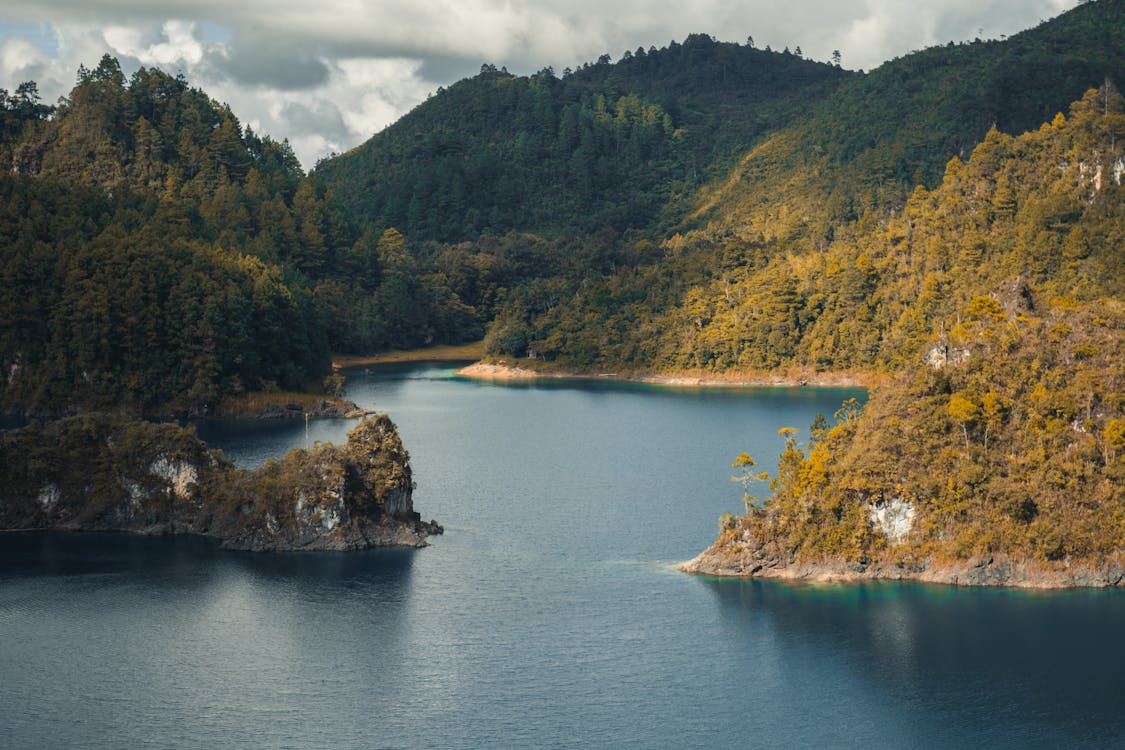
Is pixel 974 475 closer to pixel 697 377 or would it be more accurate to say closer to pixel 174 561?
pixel 174 561

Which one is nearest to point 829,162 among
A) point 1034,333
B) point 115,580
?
point 1034,333

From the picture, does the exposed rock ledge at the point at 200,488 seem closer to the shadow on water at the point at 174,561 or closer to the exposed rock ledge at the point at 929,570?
the shadow on water at the point at 174,561

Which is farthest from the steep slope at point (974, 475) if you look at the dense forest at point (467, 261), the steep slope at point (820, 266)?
the steep slope at point (820, 266)

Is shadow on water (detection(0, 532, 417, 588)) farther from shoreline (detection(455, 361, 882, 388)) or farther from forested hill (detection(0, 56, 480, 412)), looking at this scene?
shoreline (detection(455, 361, 882, 388))

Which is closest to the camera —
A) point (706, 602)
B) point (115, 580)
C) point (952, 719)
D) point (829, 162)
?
point (952, 719)

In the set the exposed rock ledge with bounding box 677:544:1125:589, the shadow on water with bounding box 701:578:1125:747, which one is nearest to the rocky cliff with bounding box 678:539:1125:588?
the exposed rock ledge with bounding box 677:544:1125:589

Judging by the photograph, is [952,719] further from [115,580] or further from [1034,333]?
[115,580]
